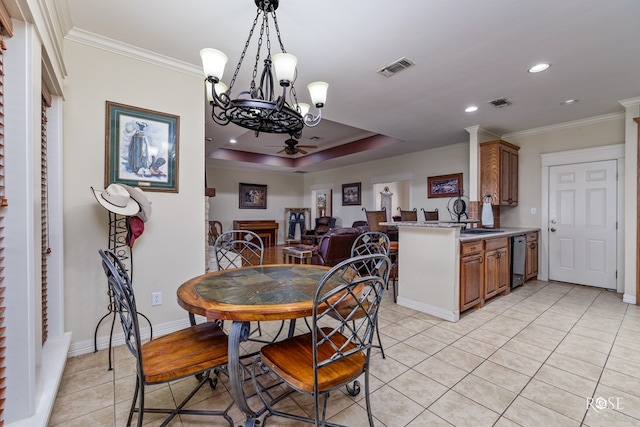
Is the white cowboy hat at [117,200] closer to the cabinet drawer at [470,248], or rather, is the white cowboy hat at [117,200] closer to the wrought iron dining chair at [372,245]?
the wrought iron dining chair at [372,245]

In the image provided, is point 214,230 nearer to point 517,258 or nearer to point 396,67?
point 396,67

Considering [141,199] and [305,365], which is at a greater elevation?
[141,199]

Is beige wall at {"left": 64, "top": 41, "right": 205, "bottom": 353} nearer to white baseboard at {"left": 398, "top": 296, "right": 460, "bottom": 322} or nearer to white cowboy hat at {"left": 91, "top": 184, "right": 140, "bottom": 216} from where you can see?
white cowboy hat at {"left": 91, "top": 184, "right": 140, "bottom": 216}

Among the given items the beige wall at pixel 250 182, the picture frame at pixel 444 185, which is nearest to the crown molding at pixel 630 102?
the picture frame at pixel 444 185

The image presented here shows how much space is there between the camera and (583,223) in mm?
4121

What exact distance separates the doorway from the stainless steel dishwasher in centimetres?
89

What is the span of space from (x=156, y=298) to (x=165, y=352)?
50.1 inches

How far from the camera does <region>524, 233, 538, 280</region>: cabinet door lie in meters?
4.22

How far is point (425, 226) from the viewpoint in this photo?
10.0ft

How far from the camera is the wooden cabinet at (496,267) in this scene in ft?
10.9

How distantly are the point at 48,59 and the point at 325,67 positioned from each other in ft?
6.58

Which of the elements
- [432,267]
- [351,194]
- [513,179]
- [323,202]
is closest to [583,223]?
[513,179]

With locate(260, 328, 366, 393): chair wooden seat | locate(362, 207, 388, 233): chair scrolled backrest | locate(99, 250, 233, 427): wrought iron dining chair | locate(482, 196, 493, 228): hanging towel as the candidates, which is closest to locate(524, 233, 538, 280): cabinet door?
locate(482, 196, 493, 228): hanging towel

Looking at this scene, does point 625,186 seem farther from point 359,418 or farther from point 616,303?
point 359,418
